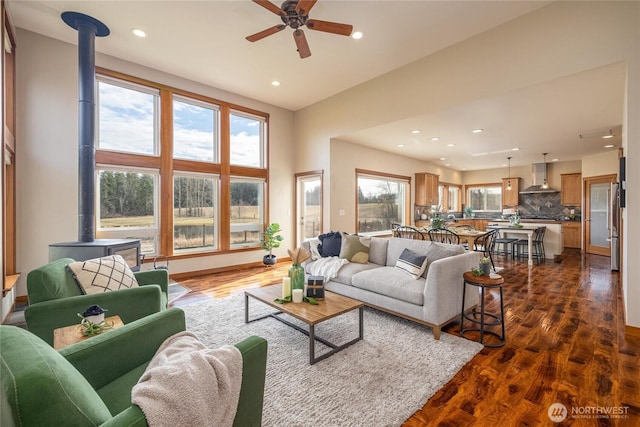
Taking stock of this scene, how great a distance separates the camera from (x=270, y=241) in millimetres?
6219

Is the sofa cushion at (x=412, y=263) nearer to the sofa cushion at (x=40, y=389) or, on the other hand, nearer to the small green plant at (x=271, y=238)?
the sofa cushion at (x=40, y=389)

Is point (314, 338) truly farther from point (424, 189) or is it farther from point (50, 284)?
point (424, 189)

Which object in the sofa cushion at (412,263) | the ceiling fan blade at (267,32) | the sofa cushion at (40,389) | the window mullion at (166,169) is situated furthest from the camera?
the window mullion at (166,169)

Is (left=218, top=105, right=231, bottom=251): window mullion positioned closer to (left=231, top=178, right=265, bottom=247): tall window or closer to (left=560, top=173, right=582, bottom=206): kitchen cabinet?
(left=231, top=178, right=265, bottom=247): tall window

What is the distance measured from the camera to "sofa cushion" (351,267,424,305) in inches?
116

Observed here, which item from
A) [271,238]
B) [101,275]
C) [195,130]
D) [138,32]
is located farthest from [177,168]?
[101,275]

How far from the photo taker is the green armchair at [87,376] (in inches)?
28.7

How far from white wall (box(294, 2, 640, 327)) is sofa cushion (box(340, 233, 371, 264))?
2.21 meters

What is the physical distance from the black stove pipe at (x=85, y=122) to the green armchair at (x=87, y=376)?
9.76 ft

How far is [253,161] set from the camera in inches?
251

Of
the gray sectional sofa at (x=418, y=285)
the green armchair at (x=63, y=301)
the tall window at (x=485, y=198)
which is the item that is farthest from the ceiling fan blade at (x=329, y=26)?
the tall window at (x=485, y=198)

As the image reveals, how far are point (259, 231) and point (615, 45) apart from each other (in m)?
6.03

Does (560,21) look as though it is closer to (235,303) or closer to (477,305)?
(477,305)

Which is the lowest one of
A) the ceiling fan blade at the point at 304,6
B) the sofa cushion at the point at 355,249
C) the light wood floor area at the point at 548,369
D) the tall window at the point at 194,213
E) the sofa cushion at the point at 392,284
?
the light wood floor area at the point at 548,369
